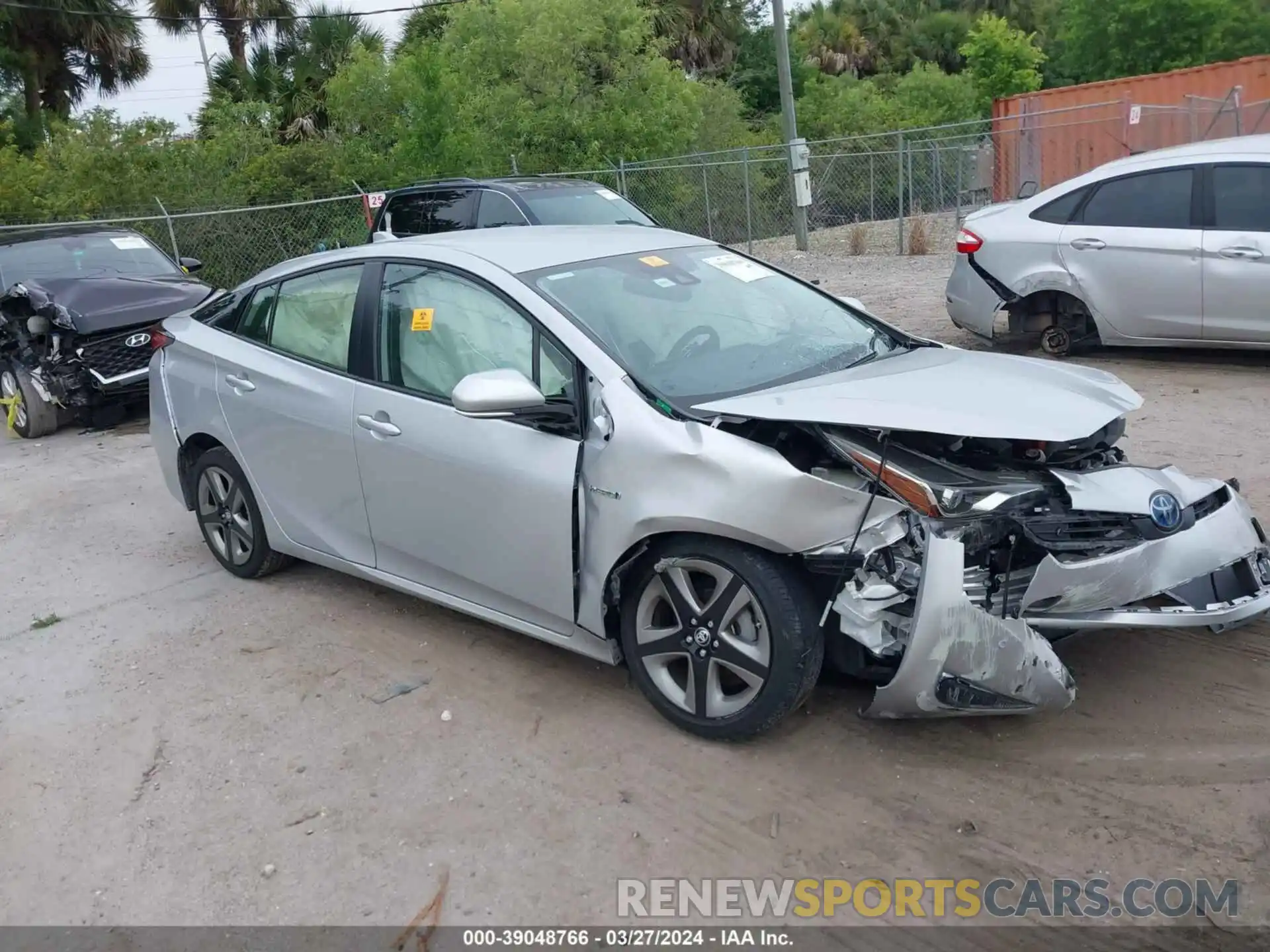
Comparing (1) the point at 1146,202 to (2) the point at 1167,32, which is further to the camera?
(2) the point at 1167,32

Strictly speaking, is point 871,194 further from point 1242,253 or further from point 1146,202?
point 1242,253

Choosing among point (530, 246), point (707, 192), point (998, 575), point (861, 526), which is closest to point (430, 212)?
point (530, 246)

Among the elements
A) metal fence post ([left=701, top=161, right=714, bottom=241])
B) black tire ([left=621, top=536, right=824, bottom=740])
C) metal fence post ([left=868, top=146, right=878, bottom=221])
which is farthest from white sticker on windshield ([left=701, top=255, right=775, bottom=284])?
metal fence post ([left=868, top=146, right=878, bottom=221])

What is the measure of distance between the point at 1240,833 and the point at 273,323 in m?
4.22

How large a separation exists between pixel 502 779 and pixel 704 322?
71.2 inches

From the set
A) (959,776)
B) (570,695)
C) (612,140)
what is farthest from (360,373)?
(612,140)

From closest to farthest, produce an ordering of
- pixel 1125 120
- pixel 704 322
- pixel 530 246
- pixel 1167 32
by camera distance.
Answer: pixel 704 322, pixel 530 246, pixel 1125 120, pixel 1167 32

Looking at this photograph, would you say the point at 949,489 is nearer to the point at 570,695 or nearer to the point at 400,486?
the point at 570,695

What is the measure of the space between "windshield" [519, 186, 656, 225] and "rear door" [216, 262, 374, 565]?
579 centimetres

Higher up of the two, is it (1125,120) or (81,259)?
(1125,120)

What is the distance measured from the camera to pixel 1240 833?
3191 mm

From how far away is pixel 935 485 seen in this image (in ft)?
11.3

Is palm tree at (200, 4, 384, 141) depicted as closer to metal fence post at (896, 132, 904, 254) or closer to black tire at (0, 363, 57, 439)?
metal fence post at (896, 132, 904, 254)

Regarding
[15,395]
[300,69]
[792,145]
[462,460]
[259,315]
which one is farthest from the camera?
[300,69]
